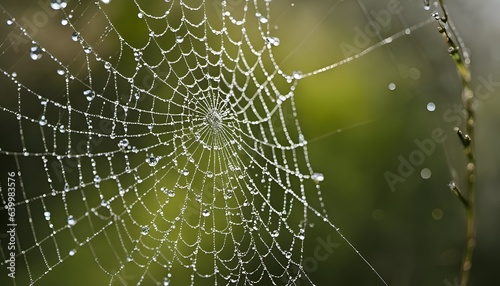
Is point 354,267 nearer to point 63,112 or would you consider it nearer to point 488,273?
point 488,273

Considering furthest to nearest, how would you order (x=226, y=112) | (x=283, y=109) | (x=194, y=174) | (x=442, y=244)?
(x=442, y=244) → (x=283, y=109) → (x=194, y=174) → (x=226, y=112)

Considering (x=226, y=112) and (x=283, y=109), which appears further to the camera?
(x=283, y=109)

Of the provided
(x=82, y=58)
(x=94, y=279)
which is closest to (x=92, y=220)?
(x=94, y=279)

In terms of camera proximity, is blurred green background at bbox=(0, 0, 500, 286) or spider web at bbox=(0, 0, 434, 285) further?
blurred green background at bbox=(0, 0, 500, 286)

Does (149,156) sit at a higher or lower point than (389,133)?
higher

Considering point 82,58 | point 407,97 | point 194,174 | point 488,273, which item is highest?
point 82,58

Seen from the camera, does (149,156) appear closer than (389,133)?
Yes

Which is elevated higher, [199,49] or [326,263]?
[199,49]

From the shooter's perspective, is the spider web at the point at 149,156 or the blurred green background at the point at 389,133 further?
the blurred green background at the point at 389,133
